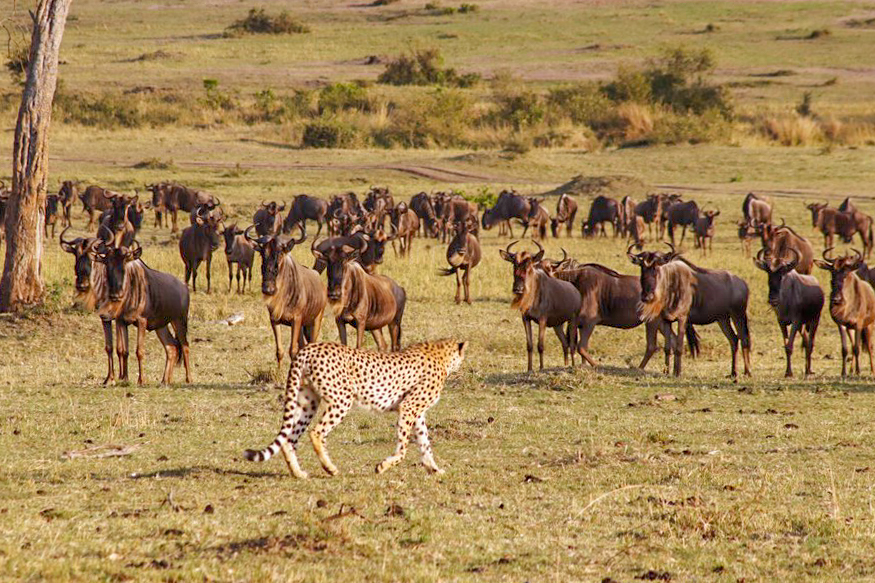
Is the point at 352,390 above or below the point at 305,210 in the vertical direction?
above

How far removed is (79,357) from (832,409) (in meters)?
8.89

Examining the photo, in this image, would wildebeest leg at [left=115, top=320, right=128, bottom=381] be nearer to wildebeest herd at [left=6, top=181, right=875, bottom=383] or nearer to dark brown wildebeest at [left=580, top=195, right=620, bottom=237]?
wildebeest herd at [left=6, top=181, right=875, bottom=383]

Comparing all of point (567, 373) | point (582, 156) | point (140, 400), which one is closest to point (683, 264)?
point (567, 373)

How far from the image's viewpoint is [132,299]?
13.8m

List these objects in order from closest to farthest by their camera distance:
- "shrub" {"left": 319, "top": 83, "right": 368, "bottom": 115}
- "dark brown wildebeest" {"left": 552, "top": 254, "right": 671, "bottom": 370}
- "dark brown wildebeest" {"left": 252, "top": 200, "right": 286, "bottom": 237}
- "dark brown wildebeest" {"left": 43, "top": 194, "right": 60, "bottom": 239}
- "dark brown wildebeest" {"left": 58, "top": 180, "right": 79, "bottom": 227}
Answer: "dark brown wildebeest" {"left": 552, "top": 254, "right": 671, "bottom": 370} < "dark brown wildebeest" {"left": 252, "top": 200, "right": 286, "bottom": 237} < "dark brown wildebeest" {"left": 43, "top": 194, "right": 60, "bottom": 239} < "dark brown wildebeest" {"left": 58, "top": 180, "right": 79, "bottom": 227} < "shrub" {"left": 319, "top": 83, "right": 368, "bottom": 115}

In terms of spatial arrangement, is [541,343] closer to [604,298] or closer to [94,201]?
[604,298]

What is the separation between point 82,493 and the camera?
847 cm

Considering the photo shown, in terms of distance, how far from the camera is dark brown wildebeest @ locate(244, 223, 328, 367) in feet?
47.9

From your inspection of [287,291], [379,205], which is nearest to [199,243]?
[287,291]

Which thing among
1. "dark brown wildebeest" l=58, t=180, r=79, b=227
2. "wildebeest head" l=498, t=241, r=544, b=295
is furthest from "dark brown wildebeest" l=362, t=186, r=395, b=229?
"wildebeest head" l=498, t=241, r=544, b=295

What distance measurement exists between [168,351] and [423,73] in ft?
196

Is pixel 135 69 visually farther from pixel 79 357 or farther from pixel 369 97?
pixel 79 357

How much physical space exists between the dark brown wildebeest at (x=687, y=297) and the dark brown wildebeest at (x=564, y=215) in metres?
16.5

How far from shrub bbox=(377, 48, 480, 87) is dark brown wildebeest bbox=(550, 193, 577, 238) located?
38806 mm
